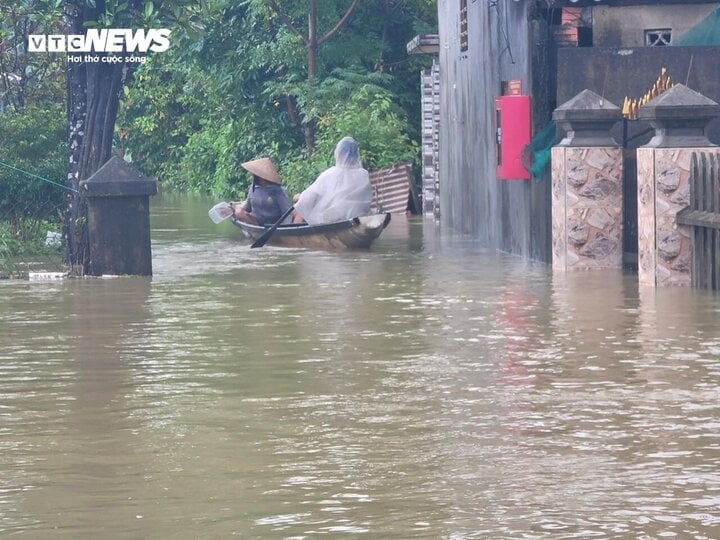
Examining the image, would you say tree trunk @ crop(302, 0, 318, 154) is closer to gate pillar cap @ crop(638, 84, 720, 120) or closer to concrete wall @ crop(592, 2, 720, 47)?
concrete wall @ crop(592, 2, 720, 47)

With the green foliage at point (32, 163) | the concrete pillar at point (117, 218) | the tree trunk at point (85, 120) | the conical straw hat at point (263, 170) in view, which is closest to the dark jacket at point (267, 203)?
the conical straw hat at point (263, 170)

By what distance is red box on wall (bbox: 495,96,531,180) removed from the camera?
2305 cm

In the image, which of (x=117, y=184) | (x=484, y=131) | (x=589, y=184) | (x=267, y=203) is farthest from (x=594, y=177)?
(x=267, y=203)

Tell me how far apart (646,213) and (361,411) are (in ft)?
29.1

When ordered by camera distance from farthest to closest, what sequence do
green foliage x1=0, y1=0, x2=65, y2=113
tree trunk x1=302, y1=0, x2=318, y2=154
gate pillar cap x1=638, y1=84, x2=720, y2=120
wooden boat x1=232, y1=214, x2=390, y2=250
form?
1. tree trunk x1=302, y1=0, x2=318, y2=154
2. green foliage x1=0, y1=0, x2=65, y2=113
3. wooden boat x1=232, y1=214, x2=390, y2=250
4. gate pillar cap x1=638, y1=84, x2=720, y2=120

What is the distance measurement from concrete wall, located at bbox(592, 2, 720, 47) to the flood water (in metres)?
4.75

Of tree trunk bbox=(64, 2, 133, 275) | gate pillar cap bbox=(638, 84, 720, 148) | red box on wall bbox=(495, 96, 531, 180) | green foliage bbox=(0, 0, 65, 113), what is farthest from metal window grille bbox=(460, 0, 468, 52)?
gate pillar cap bbox=(638, 84, 720, 148)

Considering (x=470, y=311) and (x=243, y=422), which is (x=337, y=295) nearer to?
(x=470, y=311)

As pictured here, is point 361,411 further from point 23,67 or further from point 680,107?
point 23,67

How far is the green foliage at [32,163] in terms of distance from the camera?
2550 centimetres

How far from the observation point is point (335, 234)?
2597 cm

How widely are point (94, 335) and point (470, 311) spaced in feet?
12.2

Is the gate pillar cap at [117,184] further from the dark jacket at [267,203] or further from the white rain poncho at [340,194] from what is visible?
the dark jacket at [267,203]

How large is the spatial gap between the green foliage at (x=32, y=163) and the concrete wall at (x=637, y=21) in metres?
7.84
